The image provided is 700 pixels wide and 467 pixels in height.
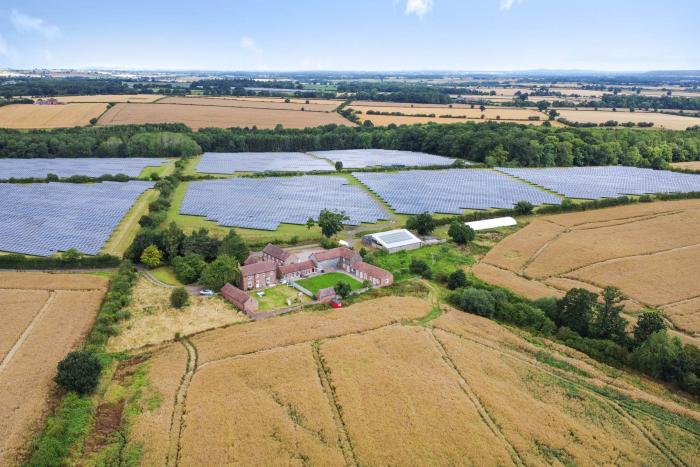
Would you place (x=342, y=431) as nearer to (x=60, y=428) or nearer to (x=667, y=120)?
(x=60, y=428)

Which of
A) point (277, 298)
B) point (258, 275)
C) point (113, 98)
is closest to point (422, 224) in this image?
point (258, 275)

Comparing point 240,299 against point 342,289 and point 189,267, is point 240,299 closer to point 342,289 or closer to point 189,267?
point 189,267

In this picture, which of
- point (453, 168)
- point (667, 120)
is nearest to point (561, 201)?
point (453, 168)

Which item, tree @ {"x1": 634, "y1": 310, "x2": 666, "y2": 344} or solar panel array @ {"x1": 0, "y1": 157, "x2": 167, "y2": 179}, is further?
solar panel array @ {"x1": 0, "y1": 157, "x2": 167, "y2": 179}

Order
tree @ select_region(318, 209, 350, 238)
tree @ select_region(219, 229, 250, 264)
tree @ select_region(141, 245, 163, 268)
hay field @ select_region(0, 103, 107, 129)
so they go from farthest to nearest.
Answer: hay field @ select_region(0, 103, 107, 129) → tree @ select_region(318, 209, 350, 238) → tree @ select_region(219, 229, 250, 264) → tree @ select_region(141, 245, 163, 268)

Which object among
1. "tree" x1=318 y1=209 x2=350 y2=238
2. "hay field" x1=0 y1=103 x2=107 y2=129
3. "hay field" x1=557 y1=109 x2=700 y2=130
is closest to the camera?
"tree" x1=318 y1=209 x2=350 y2=238

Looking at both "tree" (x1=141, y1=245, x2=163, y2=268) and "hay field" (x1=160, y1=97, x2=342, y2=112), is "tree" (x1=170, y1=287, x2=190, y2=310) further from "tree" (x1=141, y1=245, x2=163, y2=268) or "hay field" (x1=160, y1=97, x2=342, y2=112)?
"hay field" (x1=160, y1=97, x2=342, y2=112)

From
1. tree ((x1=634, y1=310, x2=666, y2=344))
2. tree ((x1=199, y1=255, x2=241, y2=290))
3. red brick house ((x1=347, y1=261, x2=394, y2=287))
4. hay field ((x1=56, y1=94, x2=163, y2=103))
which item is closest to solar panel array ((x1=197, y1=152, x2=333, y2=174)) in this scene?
red brick house ((x1=347, y1=261, x2=394, y2=287))
